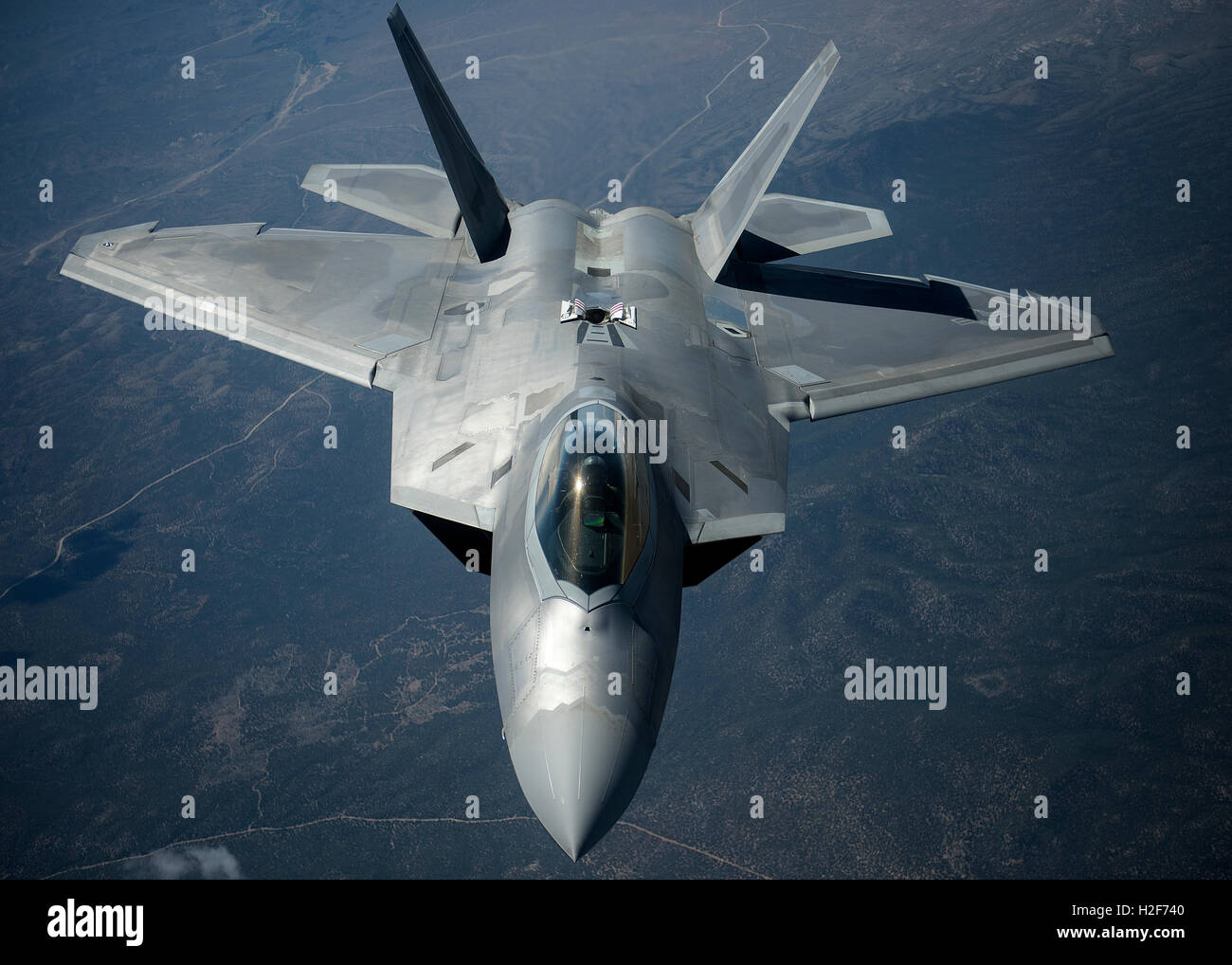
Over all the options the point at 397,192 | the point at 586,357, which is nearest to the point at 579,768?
the point at 586,357

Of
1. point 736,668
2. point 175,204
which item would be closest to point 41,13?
point 175,204

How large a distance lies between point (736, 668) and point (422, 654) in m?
29.0

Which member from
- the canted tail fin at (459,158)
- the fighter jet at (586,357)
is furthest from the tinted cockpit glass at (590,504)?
the canted tail fin at (459,158)

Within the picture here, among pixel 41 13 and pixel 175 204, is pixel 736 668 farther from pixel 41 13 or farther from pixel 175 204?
pixel 41 13

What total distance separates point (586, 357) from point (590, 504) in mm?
4668

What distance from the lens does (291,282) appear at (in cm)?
1691

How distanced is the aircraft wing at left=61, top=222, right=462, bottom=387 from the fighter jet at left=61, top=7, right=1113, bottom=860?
62 mm

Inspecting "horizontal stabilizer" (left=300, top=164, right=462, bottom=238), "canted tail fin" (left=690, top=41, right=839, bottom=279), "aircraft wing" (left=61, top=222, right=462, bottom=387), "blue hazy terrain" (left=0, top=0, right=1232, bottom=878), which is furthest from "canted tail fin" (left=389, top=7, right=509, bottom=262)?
"blue hazy terrain" (left=0, top=0, right=1232, bottom=878)

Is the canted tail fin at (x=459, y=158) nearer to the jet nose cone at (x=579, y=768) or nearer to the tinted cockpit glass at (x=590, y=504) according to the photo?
the tinted cockpit glass at (x=590, y=504)

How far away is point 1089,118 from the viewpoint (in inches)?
4031

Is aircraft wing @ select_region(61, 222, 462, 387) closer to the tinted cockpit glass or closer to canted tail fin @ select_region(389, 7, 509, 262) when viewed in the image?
canted tail fin @ select_region(389, 7, 509, 262)

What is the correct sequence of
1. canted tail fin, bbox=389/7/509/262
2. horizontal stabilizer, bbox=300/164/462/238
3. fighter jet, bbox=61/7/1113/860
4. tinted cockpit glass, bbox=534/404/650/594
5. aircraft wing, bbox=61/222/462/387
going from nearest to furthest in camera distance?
fighter jet, bbox=61/7/1113/860 < tinted cockpit glass, bbox=534/404/650/594 < canted tail fin, bbox=389/7/509/262 < aircraft wing, bbox=61/222/462/387 < horizontal stabilizer, bbox=300/164/462/238

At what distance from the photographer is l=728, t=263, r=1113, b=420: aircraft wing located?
1452cm
